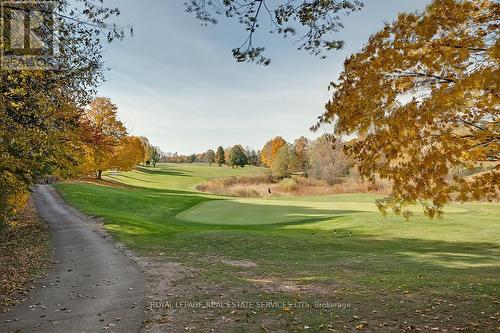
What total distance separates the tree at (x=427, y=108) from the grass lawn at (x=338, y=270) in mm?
2672

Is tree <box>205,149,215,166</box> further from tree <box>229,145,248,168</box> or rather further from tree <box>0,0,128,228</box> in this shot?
tree <box>0,0,128,228</box>

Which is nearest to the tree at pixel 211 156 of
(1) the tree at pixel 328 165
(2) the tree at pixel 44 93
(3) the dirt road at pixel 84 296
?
(1) the tree at pixel 328 165

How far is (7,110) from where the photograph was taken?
10.5 meters

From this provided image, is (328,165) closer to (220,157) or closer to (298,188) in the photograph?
(298,188)

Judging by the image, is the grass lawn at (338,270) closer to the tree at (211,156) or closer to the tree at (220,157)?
the tree at (220,157)

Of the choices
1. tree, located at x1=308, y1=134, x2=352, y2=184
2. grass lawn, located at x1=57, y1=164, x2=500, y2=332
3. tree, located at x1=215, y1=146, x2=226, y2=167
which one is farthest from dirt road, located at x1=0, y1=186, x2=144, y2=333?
tree, located at x1=215, y1=146, x2=226, y2=167

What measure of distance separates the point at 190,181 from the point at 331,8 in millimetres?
83623

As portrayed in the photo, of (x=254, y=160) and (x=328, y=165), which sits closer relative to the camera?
(x=328, y=165)

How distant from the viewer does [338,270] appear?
12.7 meters

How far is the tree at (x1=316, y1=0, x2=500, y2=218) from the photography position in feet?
19.5

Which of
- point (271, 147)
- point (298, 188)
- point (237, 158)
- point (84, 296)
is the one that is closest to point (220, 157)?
point (237, 158)

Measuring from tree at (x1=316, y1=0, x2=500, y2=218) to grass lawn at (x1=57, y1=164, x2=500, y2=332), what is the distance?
267 cm

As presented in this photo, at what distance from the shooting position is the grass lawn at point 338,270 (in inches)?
303

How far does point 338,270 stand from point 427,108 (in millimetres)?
7775
